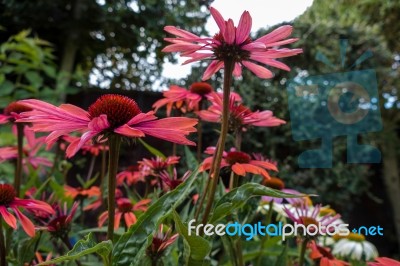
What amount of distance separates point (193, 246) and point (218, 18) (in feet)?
0.51

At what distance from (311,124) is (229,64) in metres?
0.30

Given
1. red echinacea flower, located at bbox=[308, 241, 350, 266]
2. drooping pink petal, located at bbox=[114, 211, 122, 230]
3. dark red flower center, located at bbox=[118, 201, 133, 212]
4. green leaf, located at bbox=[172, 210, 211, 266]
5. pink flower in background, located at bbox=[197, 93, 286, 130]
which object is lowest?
red echinacea flower, located at bbox=[308, 241, 350, 266]

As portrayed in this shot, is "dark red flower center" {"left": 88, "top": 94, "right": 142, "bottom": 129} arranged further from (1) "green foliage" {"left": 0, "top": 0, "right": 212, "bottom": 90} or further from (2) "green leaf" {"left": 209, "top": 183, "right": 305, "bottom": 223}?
(1) "green foliage" {"left": 0, "top": 0, "right": 212, "bottom": 90}

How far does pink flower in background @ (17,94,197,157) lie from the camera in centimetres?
26

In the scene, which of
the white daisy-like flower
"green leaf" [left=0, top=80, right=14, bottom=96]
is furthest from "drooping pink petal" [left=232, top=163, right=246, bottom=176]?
"green leaf" [left=0, top=80, right=14, bottom=96]

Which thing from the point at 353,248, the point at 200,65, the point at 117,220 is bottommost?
the point at 353,248

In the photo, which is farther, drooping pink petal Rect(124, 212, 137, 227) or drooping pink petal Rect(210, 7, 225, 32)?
drooping pink petal Rect(124, 212, 137, 227)

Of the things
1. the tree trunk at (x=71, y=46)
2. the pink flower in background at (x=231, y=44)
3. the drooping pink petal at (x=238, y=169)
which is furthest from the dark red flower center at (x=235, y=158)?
the tree trunk at (x=71, y=46)

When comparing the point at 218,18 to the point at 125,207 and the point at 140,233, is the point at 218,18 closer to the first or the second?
the point at 140,233

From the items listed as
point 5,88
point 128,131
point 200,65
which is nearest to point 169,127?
point 128,131

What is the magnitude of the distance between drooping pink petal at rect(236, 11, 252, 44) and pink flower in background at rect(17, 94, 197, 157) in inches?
3.0

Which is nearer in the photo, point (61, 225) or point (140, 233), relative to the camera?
point (140, 233)

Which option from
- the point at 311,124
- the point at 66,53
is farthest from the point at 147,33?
the point at 66,53

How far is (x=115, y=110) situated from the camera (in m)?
0.29
